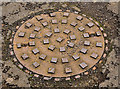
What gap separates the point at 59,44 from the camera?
20.4ft

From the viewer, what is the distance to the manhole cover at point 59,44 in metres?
5.73

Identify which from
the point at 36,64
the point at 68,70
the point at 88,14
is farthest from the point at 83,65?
the point at 88,14

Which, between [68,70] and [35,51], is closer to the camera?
[68,70]

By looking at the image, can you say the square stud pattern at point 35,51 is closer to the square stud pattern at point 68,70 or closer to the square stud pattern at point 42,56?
the square stud pattern at point 42,56

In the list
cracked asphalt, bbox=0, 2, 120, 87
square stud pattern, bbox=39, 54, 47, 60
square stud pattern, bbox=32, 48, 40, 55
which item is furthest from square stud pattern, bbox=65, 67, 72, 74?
square stud pattern, bbox=32, 48, 40, 55

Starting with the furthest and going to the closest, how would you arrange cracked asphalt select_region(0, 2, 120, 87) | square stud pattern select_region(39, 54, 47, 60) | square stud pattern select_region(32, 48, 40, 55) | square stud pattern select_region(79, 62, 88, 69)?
square stud pattern select_region(32, 48, 40, 55) → square stud pattern select_region(39, 54, 47, 60) → square stud pattern select_region(79, 62, 88, 69) → cracked asphalt select_region(0, 2, 120, 87)

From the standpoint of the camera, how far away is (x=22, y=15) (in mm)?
7289

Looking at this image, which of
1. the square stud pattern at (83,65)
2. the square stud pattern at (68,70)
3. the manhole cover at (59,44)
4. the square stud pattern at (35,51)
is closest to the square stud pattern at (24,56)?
the manhole cover at (59,44)

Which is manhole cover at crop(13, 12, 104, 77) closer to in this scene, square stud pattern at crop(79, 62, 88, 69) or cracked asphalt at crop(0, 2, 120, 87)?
square stud pattern at crop(79, 62, 88, 69)

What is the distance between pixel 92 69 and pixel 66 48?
42.0 inches

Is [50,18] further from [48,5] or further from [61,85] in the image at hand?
[61,85]

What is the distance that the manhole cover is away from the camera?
18.8 feet

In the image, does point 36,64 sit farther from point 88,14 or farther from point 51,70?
point 88,14

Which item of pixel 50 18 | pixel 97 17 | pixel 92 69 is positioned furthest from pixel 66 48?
pixel 97 17
